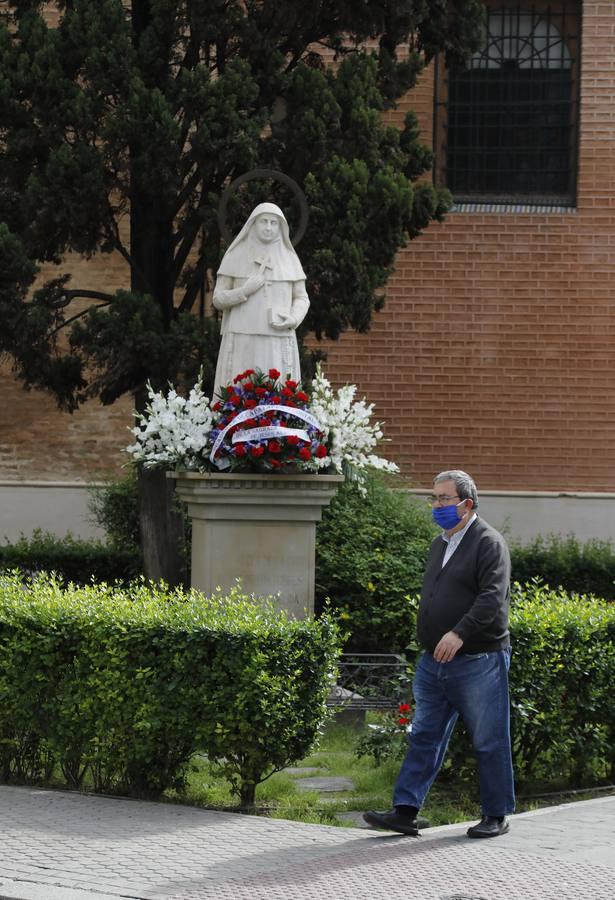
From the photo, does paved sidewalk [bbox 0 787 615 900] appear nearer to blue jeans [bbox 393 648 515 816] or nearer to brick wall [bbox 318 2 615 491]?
blue jeans [bbox 393 648 515 816]

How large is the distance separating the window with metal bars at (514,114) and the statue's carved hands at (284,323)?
8481mm

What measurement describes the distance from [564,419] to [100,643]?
37.0 ft

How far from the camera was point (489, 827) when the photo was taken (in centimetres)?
670

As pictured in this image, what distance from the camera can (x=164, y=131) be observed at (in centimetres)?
1274

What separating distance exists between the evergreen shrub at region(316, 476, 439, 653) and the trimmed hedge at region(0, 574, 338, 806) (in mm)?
4540

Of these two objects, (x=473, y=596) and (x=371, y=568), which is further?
(x=371, y=568)

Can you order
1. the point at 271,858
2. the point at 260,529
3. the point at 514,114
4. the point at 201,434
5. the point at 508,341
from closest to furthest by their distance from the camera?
the point at 271,858, the point at 260,529, the point at 201,434, the point at 508,341, the point at 514,114

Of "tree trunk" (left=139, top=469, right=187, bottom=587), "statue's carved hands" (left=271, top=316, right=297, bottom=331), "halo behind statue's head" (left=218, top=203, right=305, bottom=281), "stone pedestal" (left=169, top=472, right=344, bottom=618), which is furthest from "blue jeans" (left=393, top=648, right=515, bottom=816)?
"tree trunk" (left=139, top=469, right=187, bottom=587)

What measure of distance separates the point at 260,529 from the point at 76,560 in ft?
18.0

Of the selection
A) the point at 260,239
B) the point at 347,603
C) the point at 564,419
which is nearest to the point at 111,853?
the point at 260,239

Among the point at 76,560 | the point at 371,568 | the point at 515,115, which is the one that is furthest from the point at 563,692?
the point at 515,115

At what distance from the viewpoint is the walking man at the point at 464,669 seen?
262 inches

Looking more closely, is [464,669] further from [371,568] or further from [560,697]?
[371,568]

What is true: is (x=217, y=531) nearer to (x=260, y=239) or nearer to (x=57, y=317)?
(x=260, y=239)
